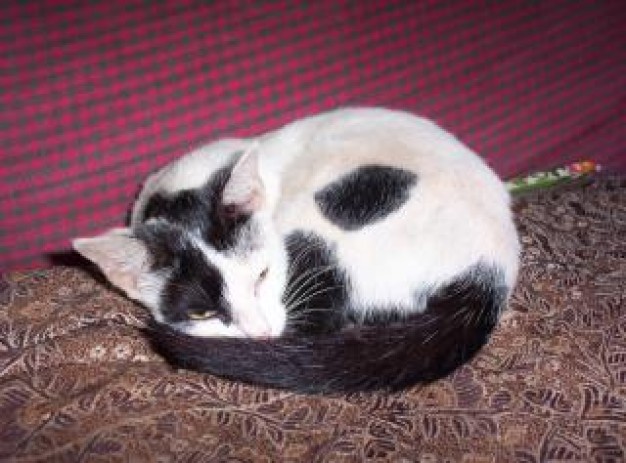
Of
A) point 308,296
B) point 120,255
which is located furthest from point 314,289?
point 120,255

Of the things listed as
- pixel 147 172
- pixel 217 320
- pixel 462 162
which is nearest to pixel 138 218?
pixel 147 172

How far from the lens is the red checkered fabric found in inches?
61.0

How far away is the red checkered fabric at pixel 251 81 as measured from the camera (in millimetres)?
1549

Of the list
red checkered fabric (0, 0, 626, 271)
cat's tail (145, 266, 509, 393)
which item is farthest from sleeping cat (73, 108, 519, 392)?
red checkered fabric (0, 0, 626, 271)

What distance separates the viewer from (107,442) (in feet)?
3.34

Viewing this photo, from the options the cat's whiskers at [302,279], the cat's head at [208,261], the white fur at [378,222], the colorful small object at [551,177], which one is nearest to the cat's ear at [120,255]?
the cat's head at [208,261]

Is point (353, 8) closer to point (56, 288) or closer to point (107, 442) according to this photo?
point (56, 288)

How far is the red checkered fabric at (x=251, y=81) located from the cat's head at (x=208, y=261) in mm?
393

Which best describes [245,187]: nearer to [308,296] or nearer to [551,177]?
[308,296]

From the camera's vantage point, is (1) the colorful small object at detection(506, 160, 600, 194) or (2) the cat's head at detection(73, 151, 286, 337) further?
(1) the colorful small object at detection(506, 160, 600, 194)

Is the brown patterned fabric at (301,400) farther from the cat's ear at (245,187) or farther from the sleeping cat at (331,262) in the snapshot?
Result: the cat's ear at (245,187)

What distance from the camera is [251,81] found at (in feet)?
5.68

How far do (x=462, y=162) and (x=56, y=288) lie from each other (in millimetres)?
939

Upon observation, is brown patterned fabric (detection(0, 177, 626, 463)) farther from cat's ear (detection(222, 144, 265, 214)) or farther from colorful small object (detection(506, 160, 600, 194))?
colorful small object (detection(506, 160, 600, 194))
